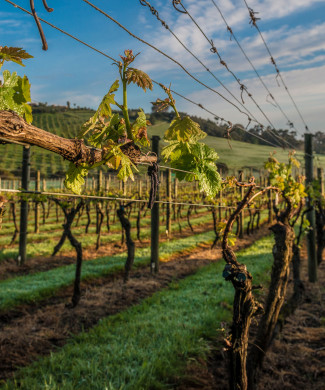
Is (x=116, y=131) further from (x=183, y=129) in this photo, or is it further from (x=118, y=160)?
(x=183, y=129)

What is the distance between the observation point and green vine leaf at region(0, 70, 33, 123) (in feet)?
4.37

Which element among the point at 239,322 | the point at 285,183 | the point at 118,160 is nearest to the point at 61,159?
the point at 118,160

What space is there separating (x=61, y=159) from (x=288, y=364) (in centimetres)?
383

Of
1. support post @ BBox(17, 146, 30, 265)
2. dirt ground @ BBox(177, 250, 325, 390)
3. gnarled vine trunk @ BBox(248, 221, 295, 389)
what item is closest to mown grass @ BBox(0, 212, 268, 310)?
support post @ BBox(17, 146, 30, 265)

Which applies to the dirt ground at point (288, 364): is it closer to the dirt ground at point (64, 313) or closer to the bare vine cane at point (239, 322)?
the bare vine cane at point (239, 322)

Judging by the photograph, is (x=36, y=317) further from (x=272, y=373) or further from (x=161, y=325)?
(x=272, y=373)

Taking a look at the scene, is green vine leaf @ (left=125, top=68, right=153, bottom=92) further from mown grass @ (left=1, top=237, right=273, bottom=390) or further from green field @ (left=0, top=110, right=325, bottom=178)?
mown grass @ (left=1, top=237, right=273, bottom=390)

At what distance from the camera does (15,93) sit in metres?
1.36

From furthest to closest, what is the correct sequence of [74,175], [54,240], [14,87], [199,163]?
[54,240], [199,163], [74,175], [14,87]

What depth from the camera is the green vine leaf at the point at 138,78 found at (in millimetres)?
1598

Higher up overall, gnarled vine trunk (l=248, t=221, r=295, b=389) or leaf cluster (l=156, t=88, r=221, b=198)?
leaf cluster (l=156, t=88, r=221, b=198)

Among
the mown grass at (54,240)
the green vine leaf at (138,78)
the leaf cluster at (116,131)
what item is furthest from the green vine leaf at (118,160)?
the mown grass at (54,240)

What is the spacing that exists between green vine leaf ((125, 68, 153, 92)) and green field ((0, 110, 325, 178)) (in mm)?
513

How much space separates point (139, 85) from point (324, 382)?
4.06 meters
